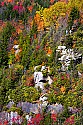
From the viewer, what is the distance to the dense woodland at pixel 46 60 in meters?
86.2

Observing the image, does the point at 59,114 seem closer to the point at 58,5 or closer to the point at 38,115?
the point at 38,115

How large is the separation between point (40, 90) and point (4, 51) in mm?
20606

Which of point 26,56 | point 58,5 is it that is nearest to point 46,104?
point 26,56

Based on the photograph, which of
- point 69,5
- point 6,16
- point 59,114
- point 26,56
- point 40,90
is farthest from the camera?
point 6,16

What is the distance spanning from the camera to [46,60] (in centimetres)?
9744

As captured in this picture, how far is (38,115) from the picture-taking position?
83875 mm

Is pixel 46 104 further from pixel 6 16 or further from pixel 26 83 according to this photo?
pixel 6 16

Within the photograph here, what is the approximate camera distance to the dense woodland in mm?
86250

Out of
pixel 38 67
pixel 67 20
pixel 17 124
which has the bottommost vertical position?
pixel 17 124

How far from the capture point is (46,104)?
8631cm

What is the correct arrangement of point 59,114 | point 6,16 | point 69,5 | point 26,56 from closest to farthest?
point 59,114 → point 26,56 → point 69,5 → point 6,16

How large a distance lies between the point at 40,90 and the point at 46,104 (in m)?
4.62

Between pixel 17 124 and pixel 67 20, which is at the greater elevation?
pixel 67 20

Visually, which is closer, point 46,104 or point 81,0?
point 46,104
